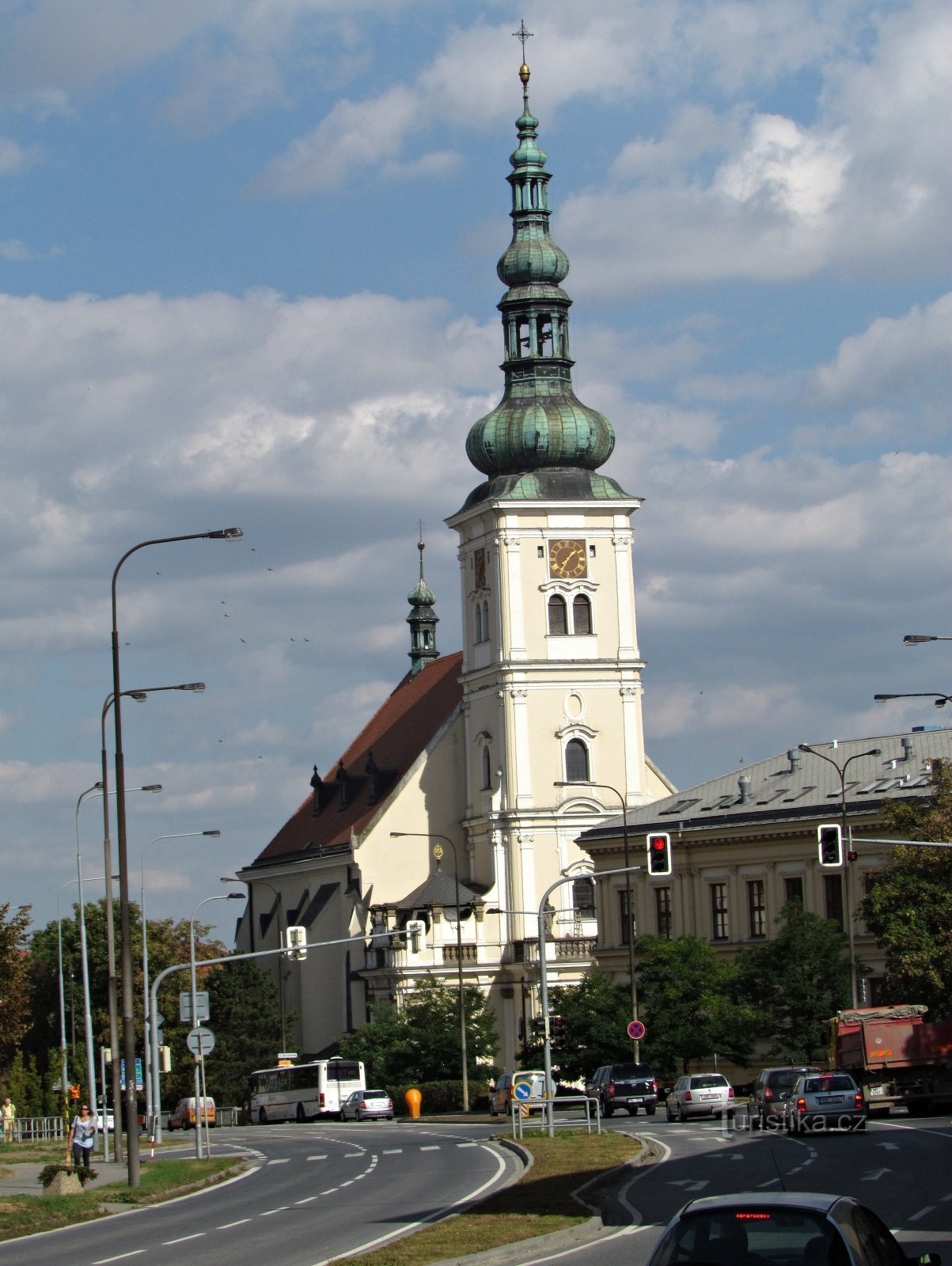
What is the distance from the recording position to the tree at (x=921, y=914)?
60812 millimetres

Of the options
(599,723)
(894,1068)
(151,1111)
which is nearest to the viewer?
(894,1068)

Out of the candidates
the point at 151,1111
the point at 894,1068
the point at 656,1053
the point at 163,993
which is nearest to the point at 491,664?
the point at 163,993

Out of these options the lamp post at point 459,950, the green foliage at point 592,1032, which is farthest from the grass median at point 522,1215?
the lamp post at point 459,950

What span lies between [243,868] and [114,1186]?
295 feet

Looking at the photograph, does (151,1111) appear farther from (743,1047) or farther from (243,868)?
(243,868)

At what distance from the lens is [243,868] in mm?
127625

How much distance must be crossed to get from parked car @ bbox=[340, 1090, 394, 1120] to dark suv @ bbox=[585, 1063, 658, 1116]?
19.7 m

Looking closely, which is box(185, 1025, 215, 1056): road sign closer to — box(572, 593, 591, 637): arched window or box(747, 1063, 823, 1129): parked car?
box(747, 1063, 823, 1129): parked car

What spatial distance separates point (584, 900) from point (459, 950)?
18224 millimetres

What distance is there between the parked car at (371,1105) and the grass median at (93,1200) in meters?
37.1

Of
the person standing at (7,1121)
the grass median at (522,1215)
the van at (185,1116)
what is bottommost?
the van at (185,1116)

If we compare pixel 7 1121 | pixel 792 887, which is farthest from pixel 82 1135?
pixel 792 887

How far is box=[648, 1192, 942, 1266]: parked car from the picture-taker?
44.6 feet

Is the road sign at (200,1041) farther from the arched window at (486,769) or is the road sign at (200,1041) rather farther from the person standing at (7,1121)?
the arched window at (486,769)
